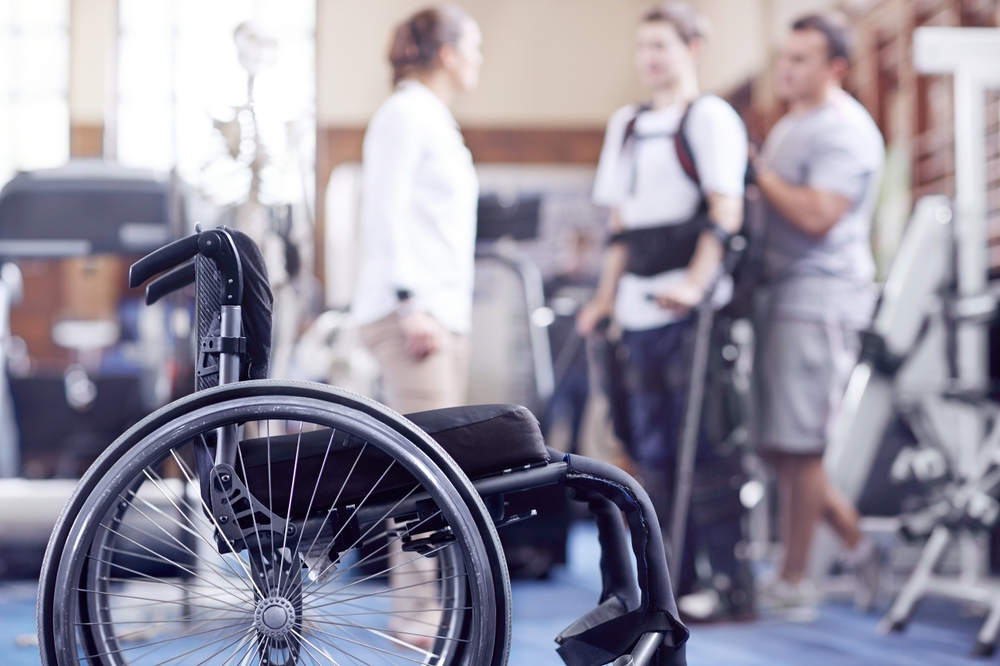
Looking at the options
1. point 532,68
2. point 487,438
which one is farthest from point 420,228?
point 532,68

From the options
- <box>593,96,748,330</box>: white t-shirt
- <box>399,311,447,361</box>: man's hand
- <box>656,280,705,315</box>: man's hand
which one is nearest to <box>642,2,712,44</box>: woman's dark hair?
<box>593,96,748,330</box>: white t-shirt

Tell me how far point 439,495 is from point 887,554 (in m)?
2.26

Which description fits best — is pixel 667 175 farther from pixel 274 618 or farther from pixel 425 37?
pixel 274 618

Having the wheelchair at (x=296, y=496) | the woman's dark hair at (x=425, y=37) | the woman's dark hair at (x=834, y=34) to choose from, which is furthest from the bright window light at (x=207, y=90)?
the woman's dark hair at (x=834, y=34)

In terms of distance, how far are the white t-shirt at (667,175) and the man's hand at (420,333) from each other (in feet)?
2.24

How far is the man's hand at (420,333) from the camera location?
2.13 m

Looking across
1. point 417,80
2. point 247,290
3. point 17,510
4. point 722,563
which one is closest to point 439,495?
point 247,290

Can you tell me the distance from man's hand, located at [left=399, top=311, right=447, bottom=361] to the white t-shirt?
0.68 m

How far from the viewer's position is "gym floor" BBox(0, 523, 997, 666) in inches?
86.4

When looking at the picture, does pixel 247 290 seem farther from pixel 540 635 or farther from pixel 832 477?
pixel 832 477

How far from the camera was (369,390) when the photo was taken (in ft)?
11.0

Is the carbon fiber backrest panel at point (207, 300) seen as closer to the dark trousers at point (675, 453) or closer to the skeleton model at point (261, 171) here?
the skeleton model at point (261, 171)

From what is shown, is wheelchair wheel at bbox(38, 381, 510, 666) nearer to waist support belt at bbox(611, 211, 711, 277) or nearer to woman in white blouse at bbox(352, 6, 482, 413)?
woman in white blouse at bbox(352, 6, 482, 413)

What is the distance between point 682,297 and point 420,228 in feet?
2.32
